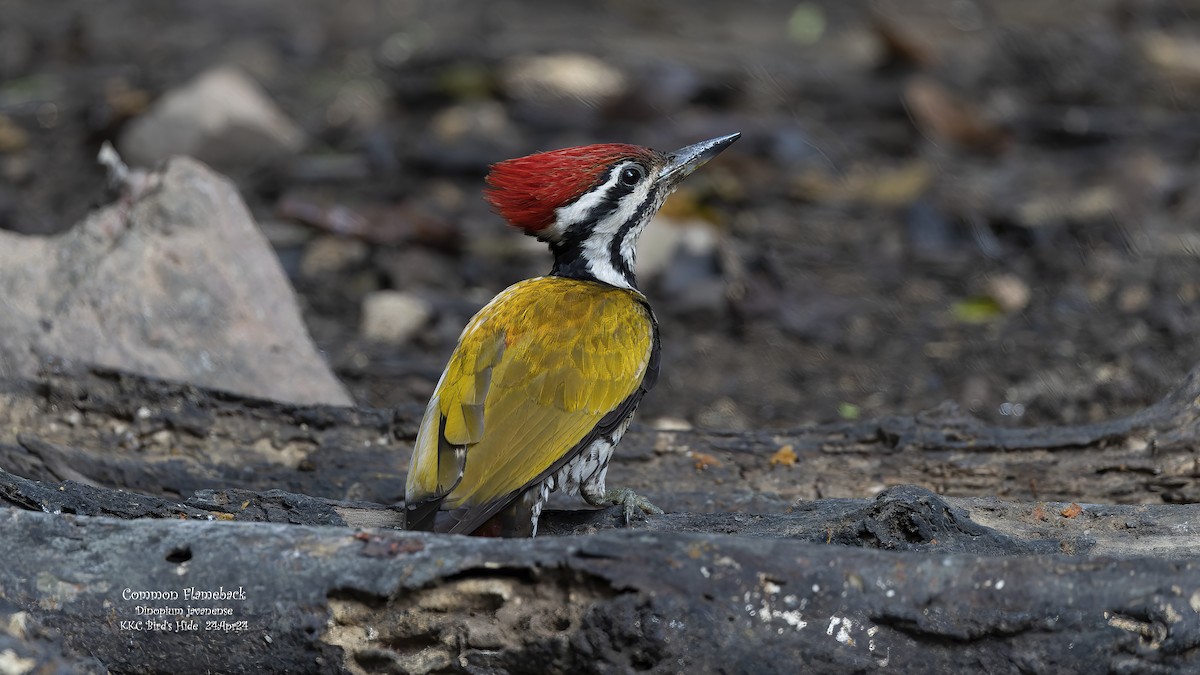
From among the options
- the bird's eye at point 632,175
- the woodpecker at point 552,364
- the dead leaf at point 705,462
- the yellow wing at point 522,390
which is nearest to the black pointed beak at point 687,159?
the woodpecker at point 552,364

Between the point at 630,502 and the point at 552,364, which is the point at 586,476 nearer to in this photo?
the point at 630,502

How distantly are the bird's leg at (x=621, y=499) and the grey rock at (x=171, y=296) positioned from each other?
1410 mm

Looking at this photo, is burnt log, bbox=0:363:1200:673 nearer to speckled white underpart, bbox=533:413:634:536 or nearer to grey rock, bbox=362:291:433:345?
speckled white underpart, bbox=533:413:634:536

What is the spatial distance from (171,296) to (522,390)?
183 centimetres

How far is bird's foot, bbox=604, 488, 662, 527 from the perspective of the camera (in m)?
4.59

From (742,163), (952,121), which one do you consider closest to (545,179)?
(742,163)

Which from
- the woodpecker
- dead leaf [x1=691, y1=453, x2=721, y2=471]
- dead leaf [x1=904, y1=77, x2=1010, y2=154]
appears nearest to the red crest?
the woodpecker

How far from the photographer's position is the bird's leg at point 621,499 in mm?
4625

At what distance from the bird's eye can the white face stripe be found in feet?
0.06

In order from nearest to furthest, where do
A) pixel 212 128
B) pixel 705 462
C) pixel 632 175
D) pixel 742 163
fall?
pixel 705 462
pixel 632 175
pixel 212 128
pixel 742 163

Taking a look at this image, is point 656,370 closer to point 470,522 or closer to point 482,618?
point 470,522

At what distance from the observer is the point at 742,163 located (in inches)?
405

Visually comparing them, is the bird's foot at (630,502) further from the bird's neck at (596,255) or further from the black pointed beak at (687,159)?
the black pointed beak at (687,159)

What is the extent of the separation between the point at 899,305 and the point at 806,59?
4.35m
